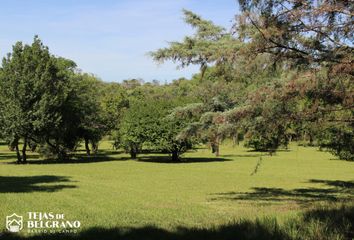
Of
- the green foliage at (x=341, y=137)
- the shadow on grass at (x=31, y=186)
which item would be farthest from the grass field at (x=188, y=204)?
the green foliage at (x=341, y=137)

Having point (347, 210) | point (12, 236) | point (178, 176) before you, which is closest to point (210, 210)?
point (347, 210)

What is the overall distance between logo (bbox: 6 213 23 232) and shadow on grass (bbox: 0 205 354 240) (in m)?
0.83

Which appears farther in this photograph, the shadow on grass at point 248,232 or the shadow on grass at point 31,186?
the shadow on grass at point 31,186

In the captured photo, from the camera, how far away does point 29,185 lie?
2162 centimetres

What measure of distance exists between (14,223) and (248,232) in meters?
5.87

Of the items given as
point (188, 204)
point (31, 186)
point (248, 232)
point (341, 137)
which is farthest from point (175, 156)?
point (248, 232)

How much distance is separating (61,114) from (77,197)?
88.5 ft

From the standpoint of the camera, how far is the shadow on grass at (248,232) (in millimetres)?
8133

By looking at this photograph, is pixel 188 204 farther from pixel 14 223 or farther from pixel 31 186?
pixel 31 186

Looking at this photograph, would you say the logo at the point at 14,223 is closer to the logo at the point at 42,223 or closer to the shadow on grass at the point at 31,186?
the logo at the point at 42,223

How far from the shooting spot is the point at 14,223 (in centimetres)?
1098

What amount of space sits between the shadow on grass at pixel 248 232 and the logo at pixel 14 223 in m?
0.83

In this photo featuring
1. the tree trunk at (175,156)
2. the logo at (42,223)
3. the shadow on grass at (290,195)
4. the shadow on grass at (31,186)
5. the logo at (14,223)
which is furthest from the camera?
the tree trunk at (175,156)

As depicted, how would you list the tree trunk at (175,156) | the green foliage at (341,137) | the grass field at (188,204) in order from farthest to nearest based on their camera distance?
the tree trunk at (175,156) < the green foliage at (341,137) < the grass field at (188,204)
